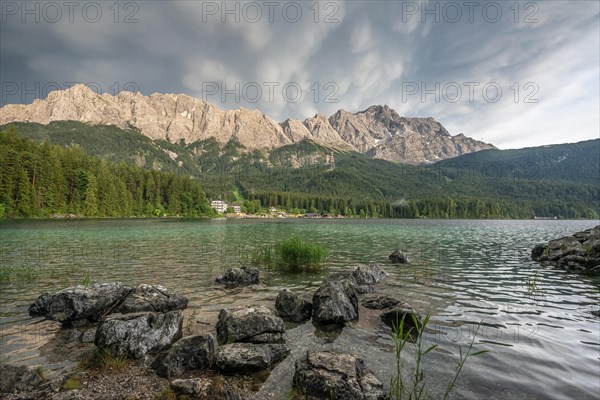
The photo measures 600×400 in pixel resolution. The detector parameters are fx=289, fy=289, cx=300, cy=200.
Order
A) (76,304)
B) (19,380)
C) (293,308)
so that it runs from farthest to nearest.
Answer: (293,308), (76,304), (19,380)

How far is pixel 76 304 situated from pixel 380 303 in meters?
14.5

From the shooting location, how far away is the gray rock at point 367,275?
21.0m

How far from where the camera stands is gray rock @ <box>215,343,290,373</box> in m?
8.58

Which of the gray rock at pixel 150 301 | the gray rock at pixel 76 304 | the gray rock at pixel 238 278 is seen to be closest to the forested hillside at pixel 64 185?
the gray rock at pixel 238 278

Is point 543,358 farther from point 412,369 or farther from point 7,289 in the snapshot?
point 7,289

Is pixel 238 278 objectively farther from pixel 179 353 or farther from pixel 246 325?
pixel 179 353

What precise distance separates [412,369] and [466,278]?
16.7m

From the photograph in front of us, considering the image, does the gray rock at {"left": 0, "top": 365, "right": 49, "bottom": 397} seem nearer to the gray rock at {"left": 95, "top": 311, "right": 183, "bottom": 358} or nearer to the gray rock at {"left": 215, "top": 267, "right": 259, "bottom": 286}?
the gray rock at {"left": 95, "top": 311, "right": 183, "bottom": 358}

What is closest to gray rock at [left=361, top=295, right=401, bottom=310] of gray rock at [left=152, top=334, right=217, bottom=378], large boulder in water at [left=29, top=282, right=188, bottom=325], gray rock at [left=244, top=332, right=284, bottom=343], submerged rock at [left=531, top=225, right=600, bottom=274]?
gray rock at [left=244, top=332, right=284, bottom=343]

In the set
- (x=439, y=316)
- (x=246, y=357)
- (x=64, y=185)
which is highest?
(x=64, y=185)

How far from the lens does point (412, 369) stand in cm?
888

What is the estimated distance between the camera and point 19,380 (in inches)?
282

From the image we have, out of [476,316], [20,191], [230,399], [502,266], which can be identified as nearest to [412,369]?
[230,399]

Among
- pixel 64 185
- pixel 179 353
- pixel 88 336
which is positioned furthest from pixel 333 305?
pixel 64 185
